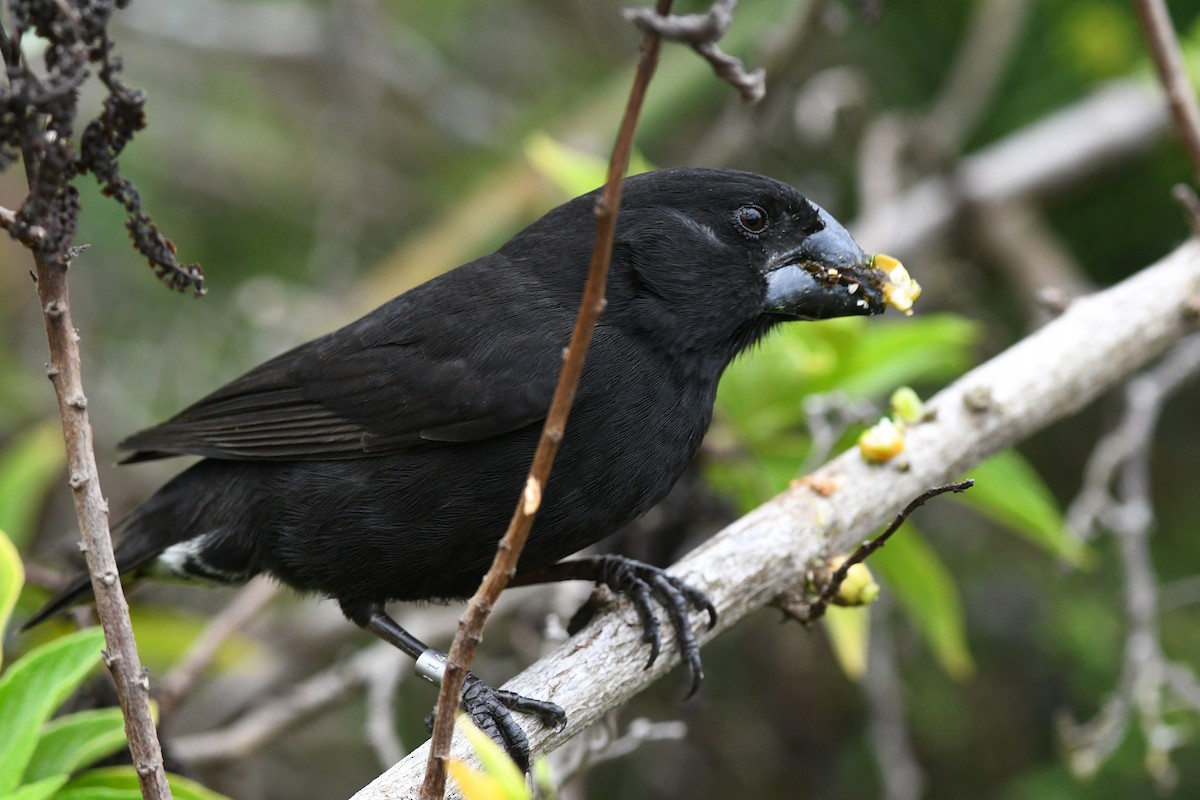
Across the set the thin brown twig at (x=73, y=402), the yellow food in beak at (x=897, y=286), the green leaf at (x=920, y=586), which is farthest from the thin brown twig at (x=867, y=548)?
the thin brown twig at (x=73, y=402)

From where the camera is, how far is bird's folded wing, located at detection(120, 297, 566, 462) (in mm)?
2725

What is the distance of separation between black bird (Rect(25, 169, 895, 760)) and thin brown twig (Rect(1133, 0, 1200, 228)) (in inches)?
44.3

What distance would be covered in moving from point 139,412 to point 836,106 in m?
3.23

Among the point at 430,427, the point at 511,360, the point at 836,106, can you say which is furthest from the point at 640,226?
the point at 836,106

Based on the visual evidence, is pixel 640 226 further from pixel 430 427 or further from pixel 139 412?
pixel 139 412

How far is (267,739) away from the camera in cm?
362

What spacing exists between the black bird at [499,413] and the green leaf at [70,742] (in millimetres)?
523

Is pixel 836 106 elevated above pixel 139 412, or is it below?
below

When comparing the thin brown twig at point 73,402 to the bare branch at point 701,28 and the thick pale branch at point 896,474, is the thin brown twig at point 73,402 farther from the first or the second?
the bare branch at point 701,28

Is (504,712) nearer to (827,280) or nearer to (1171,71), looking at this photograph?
(827,280)

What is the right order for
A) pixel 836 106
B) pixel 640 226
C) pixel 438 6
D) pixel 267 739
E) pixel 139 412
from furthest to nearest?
pixel 438 6, pixel 139 412, pixel 836 106, pixel 267 739, pixel 640 226

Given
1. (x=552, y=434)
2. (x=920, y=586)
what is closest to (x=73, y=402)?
(x=552, y=434)

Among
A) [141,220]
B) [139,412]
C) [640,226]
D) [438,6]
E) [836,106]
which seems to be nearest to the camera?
[141,220]

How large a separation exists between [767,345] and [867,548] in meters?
1.47
